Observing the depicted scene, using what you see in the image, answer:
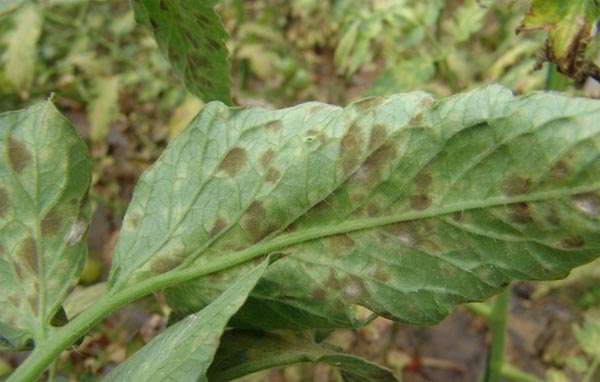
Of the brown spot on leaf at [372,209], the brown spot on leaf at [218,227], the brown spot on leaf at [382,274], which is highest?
the brown spot on leaf at [372,209]

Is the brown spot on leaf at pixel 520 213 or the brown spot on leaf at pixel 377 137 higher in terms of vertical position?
the brown spot on leaf at pixel 377 137

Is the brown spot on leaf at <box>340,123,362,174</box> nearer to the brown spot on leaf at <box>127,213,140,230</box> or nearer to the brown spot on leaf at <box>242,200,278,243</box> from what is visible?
the brown spot on leaf at <box>242,200,278,243</box>

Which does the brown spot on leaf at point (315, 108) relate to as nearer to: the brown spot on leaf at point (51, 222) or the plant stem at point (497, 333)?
the brown spot on leaf at point (51, 222)

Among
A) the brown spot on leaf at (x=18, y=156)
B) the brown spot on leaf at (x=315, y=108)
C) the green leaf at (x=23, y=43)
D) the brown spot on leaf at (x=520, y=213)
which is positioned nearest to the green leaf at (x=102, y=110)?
the green leaf at (x=23, y=43)

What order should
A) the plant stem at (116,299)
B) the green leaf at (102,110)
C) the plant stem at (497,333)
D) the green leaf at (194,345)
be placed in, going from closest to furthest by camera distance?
the green leaf at (194,345), the plant stem at (116,299), the plant stem at (497,333), the green leaf at (102,110)

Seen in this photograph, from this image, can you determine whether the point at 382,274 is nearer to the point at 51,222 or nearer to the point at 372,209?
the point at 372,209

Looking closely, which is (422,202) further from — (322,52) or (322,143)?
(322,52)

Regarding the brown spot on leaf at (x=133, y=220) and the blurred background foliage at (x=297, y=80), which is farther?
the blurred background foliage at (x=297, y=80)

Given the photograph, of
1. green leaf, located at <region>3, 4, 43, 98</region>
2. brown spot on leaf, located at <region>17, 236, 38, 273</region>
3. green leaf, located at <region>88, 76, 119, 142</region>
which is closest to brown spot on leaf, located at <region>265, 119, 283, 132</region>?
brown spot on leaf, located at <region>17, 236, 38, 273</region>
